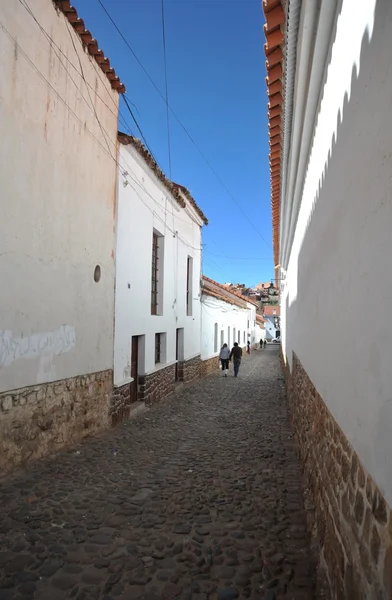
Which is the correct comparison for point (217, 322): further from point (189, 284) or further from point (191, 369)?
point (191, 369)

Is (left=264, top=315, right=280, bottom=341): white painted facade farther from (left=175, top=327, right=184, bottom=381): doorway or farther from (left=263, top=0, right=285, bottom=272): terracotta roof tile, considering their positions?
(left=263, top=0, right=285, bottom=272): terracotta roof tile

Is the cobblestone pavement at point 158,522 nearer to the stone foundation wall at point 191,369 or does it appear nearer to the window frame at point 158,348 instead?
the window frame at point 158,348

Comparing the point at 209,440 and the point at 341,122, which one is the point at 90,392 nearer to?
the point at 209,440

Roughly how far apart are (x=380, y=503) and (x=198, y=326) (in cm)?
1284

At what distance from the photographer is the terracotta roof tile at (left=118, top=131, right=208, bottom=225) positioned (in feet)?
23.4

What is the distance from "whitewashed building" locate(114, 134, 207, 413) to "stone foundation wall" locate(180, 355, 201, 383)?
0.03 meters

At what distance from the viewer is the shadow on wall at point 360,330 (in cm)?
137

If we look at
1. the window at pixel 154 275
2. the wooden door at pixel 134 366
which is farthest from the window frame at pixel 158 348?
the wooden door at pixel 134 366

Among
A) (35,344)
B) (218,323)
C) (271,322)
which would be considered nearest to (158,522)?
(35,344)

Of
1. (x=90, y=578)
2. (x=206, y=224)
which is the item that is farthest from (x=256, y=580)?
(x=206, y=224)

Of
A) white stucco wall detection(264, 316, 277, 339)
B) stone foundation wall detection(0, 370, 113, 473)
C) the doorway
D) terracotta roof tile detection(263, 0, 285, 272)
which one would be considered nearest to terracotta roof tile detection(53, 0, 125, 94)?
terracotta roof tile detection(263, 0, 285, 272)

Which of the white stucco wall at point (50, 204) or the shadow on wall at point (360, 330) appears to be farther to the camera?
the white stucco wall at point (50, 204)

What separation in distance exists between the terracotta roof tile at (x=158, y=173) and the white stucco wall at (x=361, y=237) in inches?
203

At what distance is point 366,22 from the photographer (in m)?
1.61
